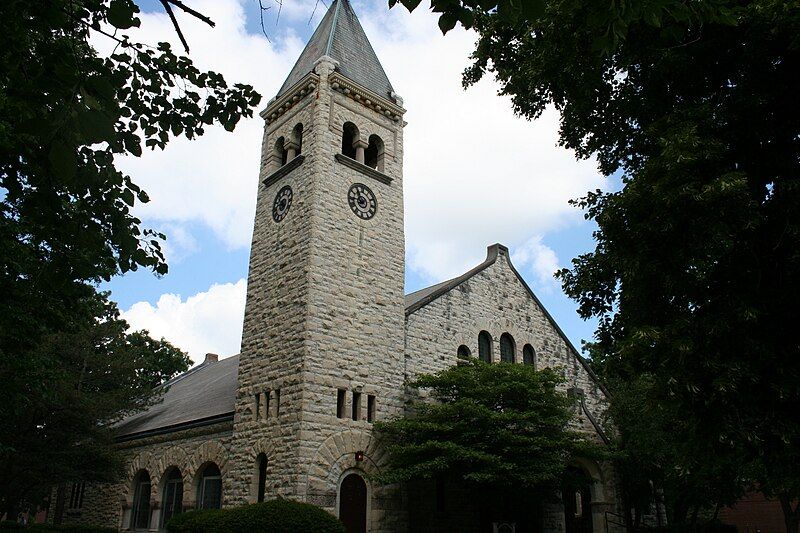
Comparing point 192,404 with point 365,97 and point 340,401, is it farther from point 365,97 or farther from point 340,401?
point 365,97

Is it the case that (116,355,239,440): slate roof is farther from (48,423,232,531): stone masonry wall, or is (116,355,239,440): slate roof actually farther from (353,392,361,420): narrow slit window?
(353,392,361,420): narrow slit window

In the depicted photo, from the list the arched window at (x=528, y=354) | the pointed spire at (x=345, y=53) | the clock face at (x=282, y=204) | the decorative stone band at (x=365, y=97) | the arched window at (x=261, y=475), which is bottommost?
the arched window at (x=261, y=475)

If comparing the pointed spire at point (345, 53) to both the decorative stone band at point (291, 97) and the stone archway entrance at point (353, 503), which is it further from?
the stone archway entrance at point (353, 503)

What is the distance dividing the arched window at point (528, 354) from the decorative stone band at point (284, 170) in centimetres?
1097

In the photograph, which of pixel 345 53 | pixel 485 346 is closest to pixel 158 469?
pixel 485 346

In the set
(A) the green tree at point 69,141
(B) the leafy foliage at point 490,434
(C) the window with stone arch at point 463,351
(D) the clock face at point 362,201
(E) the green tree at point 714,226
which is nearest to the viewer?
(A) the green tree at point 69,141

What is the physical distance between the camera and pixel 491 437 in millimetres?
17078

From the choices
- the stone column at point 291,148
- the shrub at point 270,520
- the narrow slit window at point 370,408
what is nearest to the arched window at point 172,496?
the shrub at point 270,520

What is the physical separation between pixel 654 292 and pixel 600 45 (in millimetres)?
7075

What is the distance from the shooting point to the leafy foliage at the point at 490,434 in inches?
645

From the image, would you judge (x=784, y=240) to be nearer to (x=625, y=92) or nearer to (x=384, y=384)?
(x=625, y=92)

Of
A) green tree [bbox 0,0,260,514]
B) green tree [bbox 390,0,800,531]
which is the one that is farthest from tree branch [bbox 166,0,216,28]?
green tree [bbox 390,0,800,531]

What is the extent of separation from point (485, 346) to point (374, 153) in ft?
27.0

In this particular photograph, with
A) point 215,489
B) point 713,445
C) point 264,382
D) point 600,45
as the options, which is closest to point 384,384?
point 264,382
